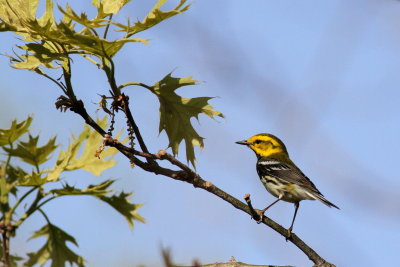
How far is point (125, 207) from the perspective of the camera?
365 cm

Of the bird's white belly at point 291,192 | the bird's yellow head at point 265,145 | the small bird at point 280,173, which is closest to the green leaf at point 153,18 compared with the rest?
the small bird at point 280,173

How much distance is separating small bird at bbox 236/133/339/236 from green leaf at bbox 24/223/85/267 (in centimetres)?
284

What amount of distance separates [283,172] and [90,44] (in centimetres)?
473

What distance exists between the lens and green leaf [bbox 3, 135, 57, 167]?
323 cm

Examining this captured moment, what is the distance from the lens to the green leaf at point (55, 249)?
3.47 metres

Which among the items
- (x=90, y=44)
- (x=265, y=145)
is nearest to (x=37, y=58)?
(x=90, y=44)

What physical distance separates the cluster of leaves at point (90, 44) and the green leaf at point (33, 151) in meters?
0.28

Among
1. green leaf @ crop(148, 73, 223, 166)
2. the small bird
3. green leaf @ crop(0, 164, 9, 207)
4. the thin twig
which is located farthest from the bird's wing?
green leaf @ crop(0, 164, 9, 207)

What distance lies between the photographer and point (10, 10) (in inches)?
134

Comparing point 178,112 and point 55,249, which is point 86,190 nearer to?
point 55,249

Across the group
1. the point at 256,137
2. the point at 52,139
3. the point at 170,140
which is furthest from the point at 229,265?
the point at 256,137

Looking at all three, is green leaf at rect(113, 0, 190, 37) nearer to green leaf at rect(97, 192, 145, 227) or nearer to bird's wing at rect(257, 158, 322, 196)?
green leaf at rect(97, 192, 145, 227)

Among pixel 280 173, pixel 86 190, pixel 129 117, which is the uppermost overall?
pixel 280 173

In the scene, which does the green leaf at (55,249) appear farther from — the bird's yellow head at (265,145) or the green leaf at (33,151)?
the bird's yellow head at (265,145)
